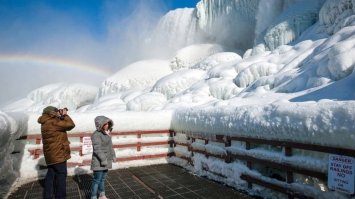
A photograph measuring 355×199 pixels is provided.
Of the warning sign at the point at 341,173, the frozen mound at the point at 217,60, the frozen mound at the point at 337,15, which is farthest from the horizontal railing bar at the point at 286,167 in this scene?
the frozen mound at the point at 217,60

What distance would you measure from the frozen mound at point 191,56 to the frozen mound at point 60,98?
1648cm

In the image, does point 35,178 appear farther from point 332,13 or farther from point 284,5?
point 284,5

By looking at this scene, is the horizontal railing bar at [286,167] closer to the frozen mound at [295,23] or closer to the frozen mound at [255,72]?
the frozen mound at [255,72]

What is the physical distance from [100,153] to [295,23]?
2806cm

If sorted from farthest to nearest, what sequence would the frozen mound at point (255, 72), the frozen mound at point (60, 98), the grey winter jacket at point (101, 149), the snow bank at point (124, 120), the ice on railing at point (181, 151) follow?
the frozen mound at point (60, 98) → the frozen mound at point (255, 72) → the ice on railing at point (181, 151) → the snow bank at point (124, 120) → the grey winter jacket at point (101, 149)

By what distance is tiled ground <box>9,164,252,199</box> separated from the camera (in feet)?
20.6

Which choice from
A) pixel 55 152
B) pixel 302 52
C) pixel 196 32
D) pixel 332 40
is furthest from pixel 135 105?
pixel 196 32

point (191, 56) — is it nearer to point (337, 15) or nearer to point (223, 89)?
point (223, 89)

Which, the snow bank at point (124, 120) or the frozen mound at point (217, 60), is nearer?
the snow bank at point (124, 120)

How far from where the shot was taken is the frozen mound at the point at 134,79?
41.8 meters

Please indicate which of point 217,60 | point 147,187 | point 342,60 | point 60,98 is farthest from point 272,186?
point 60,98

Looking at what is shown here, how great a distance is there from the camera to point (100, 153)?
5688 millimetres

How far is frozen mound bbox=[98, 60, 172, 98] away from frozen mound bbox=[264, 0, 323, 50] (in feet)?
62.5

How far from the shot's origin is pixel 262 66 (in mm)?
23156
